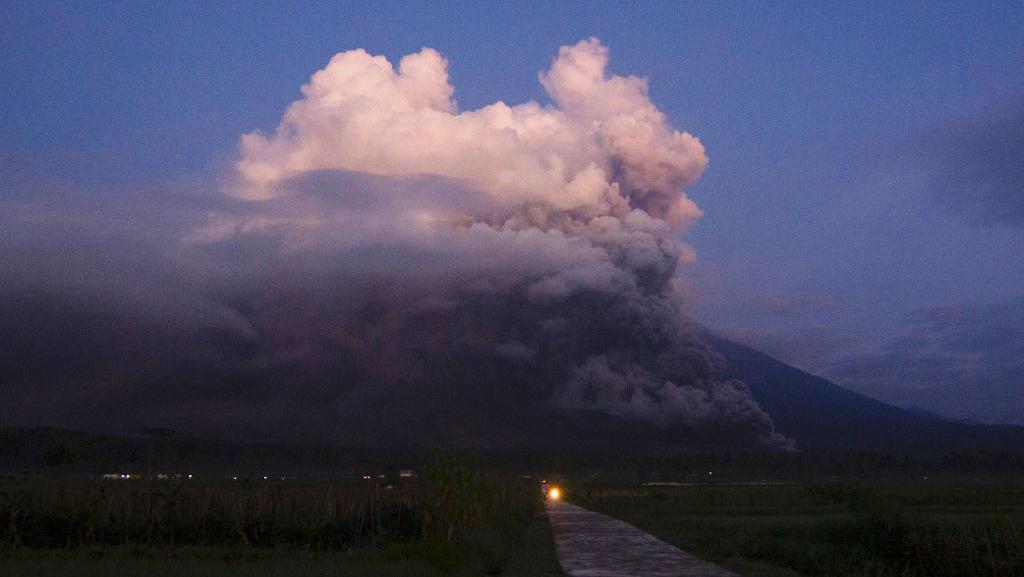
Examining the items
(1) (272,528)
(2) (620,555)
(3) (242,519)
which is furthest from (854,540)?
(3) (242,519)

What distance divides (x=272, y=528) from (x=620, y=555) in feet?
37.4

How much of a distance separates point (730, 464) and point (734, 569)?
138098 millimetres

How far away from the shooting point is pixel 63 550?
27.0 metres

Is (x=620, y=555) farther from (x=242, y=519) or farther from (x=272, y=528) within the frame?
(x=242, y=519)

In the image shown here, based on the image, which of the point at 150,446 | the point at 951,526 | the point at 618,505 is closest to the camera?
the point at 951,526

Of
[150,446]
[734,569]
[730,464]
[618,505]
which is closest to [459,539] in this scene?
[734,569]

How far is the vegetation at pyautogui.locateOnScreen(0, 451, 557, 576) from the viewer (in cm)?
2492

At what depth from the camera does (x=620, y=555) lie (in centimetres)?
2462

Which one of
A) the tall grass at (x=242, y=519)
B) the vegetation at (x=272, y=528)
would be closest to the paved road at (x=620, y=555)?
the vegetation at (x=272, y=528)

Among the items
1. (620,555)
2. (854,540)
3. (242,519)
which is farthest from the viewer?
(854,540)

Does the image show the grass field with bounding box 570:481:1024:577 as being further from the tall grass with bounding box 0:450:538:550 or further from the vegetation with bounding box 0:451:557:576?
the tall grass with bounding box 0:450:538:550

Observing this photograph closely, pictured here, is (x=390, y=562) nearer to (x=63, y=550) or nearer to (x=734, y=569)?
(x=734, y=569)

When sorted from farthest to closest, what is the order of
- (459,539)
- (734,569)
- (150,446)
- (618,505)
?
(150,446), (618,505), (459,539), (734,569)

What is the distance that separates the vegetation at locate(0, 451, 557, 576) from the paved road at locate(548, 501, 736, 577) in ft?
2.79
